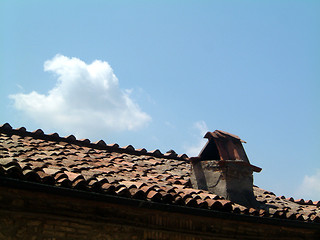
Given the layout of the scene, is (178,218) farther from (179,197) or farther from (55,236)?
(55,236)

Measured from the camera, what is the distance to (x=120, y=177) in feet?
22.4

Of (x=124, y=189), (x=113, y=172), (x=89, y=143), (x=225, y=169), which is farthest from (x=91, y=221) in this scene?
(x=89, y=143)

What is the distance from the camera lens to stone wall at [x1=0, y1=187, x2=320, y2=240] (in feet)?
16.3

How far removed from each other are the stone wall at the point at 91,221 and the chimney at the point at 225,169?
3.31 feet

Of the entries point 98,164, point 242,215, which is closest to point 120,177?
point 98,164

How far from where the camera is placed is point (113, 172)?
7156mm

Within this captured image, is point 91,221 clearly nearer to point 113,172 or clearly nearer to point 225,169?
point 113,172

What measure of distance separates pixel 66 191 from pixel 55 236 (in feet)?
2.18

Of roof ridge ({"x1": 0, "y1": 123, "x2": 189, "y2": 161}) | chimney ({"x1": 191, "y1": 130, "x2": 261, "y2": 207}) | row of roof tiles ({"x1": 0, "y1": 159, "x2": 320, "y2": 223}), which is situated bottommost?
row of roof tiles ({"x1": 0, "y1": 159, "x2": 320, "y2": 223})

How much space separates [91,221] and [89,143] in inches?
170

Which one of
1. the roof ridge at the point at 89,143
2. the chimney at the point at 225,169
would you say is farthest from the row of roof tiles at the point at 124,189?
the roof ridge at the point at 89,143

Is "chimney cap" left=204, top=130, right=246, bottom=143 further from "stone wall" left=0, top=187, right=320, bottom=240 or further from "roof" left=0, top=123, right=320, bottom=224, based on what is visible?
"stone wall" left=0, top=187, right=320, bottom=240

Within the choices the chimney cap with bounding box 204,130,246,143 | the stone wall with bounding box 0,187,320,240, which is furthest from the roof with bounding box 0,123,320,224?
the chimney cap with bounding box 204,130,246,143

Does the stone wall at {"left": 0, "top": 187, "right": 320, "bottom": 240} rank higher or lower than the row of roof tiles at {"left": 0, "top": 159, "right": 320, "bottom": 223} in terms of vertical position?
lower
